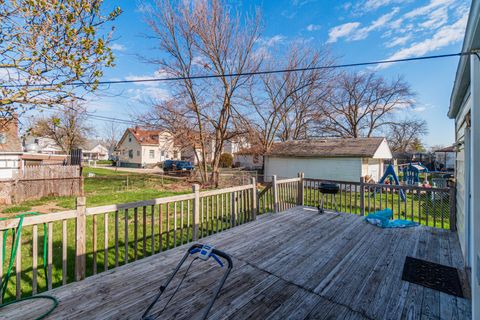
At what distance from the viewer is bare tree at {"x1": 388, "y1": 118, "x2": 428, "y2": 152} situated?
91.2 ft

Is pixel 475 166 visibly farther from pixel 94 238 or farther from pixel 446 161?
pixel 446 161

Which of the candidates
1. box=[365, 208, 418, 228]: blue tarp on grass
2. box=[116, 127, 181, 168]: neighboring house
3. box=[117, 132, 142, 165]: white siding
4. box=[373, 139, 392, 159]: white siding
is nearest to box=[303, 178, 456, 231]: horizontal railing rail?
box=[365, 208, 418, 228]: blue tarp on grass

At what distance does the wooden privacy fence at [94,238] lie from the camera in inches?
95.3

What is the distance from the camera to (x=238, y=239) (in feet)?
13.2

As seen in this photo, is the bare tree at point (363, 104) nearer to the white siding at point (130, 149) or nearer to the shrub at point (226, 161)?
the shrub at point (226, 161)

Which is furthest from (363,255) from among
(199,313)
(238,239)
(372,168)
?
(372,168)

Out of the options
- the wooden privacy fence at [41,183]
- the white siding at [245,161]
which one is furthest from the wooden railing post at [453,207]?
the white siding at [245,161]

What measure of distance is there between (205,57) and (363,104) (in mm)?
17442

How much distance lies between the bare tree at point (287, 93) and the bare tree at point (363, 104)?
11.4 feet

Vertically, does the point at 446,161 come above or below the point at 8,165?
above

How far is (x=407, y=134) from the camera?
3058cm

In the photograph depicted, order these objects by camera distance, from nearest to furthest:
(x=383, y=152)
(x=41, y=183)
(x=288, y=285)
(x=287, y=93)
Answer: (x=288, y=285), (x=41, y=183), (x=383, y=152), (x=287, y=93)

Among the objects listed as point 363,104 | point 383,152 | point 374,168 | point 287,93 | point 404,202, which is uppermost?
point 363,104

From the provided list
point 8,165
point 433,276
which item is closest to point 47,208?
point 8,165
